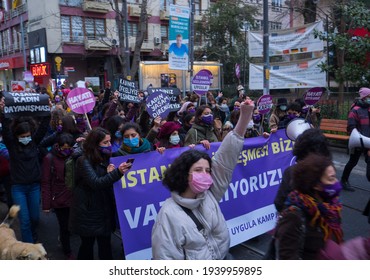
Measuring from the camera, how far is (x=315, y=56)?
37.7 ft

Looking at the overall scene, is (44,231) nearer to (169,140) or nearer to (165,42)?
(169,140)

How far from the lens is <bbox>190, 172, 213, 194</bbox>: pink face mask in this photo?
254 centimetres

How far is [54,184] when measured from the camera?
4.52 m

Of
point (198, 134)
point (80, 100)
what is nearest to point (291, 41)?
point (198, 134)

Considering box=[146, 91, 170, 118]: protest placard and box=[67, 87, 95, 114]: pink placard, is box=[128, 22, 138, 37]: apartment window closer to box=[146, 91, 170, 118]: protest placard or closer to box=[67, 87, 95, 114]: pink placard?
box=[67, 87, 95, 114]: pink placard

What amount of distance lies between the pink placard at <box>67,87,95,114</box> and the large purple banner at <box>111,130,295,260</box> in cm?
226

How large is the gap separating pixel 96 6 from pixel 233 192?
31.6m

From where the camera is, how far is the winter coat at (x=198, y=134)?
5.11 metres

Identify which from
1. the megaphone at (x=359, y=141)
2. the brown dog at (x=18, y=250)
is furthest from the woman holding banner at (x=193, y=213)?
the megaphone at (x=359, y=141)

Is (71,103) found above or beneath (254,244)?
above


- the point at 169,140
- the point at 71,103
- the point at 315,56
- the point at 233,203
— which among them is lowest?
the point at 233,203

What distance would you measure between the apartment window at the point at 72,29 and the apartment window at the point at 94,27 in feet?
1.95

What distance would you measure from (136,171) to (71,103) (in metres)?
2.36
